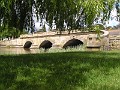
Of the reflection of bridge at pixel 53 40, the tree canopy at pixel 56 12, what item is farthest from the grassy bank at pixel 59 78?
the reflection of bridge at pixel 53 40

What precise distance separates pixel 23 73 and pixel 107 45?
29.4m

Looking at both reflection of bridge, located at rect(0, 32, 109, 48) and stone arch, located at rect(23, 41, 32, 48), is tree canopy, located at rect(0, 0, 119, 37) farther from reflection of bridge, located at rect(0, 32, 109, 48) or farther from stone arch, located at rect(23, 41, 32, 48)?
stone arch, located at rect(23, 41, 32, 48)

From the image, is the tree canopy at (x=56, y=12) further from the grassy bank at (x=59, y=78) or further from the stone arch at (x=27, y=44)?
the stone arch at (x=27, y=44)

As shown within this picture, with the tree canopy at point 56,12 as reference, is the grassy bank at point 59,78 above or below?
below

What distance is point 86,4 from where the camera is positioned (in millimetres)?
9789

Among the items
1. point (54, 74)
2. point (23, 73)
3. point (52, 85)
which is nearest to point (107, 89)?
point (52, 85)

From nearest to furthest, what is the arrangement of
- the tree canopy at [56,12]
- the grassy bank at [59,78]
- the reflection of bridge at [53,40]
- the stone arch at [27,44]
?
the grassy bank at [59,78] → the tree canopy at [56,12] → the reflection of bridge at [53,40] → the stone arch at [27,44]

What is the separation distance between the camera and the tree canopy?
9.80m

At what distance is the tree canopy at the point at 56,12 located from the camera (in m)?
9.80

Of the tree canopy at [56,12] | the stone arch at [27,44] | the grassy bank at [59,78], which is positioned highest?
the tree canopy at [56,12]

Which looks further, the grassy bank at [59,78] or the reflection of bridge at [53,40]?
the reflection of bridge at [53,40]

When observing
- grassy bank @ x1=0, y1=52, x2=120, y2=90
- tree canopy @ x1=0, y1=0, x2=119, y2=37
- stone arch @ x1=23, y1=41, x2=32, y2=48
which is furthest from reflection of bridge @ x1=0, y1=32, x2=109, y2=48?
grassy bank @ x1=0, y1=52, x2=120, y2=90

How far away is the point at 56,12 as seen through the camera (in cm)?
1103

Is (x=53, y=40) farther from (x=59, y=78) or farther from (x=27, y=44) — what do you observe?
(x=59, y=78)
